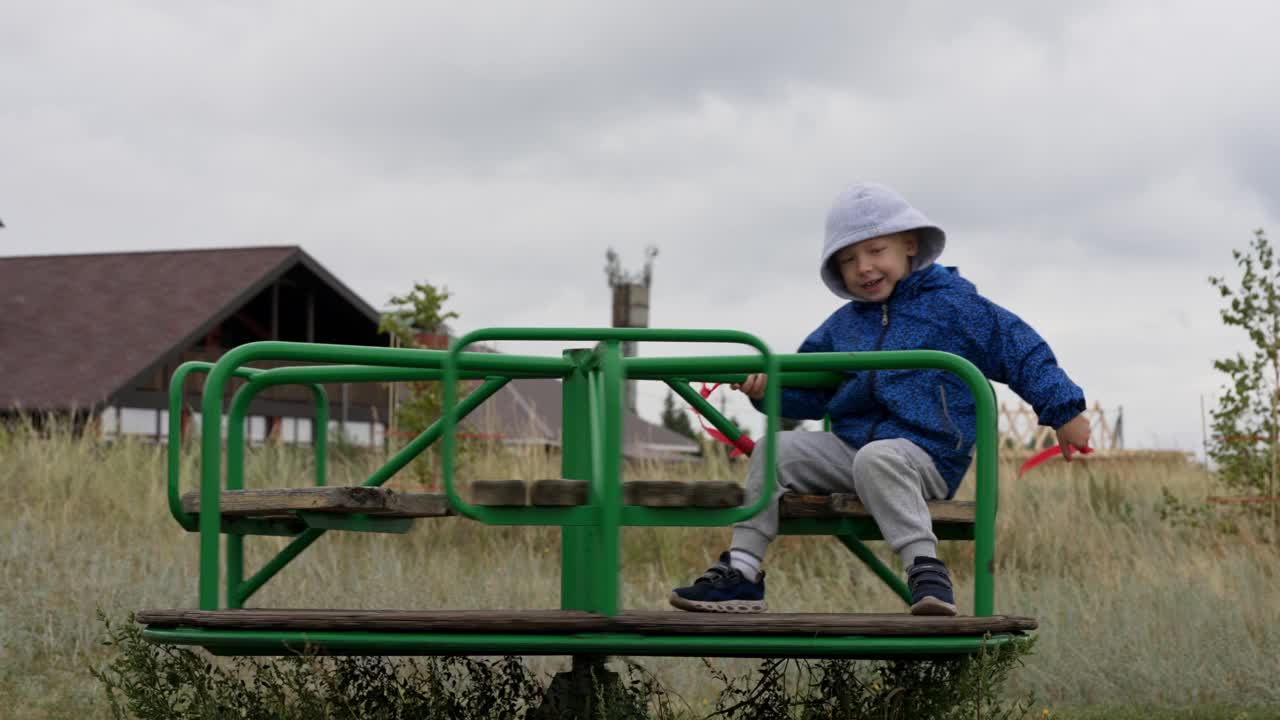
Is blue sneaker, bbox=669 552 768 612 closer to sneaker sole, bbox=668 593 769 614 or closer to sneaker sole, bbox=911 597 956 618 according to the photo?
sneaker sole, bbox=668 593 769 614

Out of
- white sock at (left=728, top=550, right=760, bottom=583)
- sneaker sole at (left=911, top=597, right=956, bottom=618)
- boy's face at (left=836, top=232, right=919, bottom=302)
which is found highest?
boy's face at (left=836, top=232, right=919, bottom=302)

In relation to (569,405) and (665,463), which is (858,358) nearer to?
(569,405)

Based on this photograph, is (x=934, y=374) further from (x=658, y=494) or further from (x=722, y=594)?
(x=658, y=494)

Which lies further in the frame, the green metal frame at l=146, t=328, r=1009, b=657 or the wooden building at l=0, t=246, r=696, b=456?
the wooden building at l=0, t=246, r=696, b=456

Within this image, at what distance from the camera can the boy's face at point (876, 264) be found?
15.3ft

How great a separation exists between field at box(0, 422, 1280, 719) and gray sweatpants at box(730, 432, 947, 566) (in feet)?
8.90

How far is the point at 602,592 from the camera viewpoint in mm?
3570

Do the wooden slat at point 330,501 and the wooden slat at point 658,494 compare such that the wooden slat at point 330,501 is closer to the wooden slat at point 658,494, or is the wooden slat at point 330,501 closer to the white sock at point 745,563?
the wooden slat at point 658,494

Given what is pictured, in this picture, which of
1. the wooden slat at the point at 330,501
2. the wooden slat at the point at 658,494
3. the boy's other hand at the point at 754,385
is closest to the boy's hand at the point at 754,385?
the boy's other hand at the point at 754,385

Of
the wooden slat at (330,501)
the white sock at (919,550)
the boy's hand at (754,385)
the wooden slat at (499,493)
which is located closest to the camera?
the wooden slat at (499,493)

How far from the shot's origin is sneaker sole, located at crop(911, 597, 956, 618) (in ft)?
13.0

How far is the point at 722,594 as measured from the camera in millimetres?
4160

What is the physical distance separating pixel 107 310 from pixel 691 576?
19.7 metres

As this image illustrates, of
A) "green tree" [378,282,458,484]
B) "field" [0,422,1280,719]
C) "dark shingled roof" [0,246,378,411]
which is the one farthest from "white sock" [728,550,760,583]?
"dark shingled roof" [0,246,378,411]
